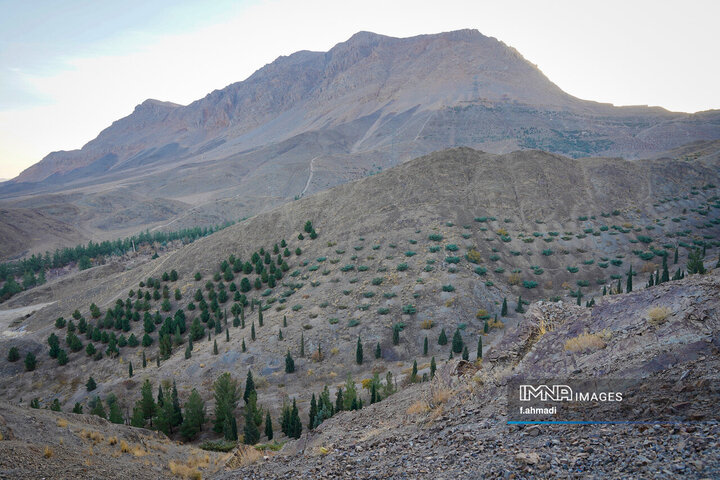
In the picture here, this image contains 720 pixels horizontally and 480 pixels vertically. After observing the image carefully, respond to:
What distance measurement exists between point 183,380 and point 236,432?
35.4ft

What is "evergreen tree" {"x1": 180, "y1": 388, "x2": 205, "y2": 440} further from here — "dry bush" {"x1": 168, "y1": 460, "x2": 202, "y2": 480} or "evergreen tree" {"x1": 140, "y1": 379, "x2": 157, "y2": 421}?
"dry bush" {"x1": 168, "y1": 460, "x2": 202, "y2": 480}

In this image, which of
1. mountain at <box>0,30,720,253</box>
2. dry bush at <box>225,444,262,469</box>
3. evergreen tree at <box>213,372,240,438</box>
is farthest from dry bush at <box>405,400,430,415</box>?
mountain at <box>0,30,720,253</box>

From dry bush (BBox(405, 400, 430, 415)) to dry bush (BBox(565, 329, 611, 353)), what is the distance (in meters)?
4.02

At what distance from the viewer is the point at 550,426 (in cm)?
772

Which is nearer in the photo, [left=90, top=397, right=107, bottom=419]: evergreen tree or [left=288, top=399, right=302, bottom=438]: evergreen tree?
[left=288, top=399, right=302, bottom=438]: evergreen tree

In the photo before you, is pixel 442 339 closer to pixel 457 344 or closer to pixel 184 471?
pixel 457 344

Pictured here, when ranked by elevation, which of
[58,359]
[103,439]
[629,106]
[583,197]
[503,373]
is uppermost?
[629,106]

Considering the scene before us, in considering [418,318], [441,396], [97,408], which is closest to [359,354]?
[418,318]

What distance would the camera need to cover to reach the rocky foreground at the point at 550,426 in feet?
20.5

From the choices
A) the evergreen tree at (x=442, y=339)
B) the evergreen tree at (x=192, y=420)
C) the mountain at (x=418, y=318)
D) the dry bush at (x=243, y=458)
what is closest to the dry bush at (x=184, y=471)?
the mountain at (x=418, y=318)

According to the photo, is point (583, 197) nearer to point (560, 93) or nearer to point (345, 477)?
point (345, 477)

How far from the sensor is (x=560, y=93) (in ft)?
589

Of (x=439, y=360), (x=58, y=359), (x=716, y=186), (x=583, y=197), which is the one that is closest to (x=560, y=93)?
(x=716, y=186)

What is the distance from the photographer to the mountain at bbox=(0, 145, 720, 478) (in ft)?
27.7
